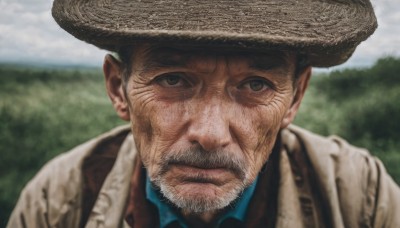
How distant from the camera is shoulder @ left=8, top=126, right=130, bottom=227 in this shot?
285 cm

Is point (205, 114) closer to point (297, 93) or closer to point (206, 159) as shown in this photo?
point (206, 159)

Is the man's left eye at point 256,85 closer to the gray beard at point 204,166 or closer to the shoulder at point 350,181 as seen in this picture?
the gray beard at point 204,166

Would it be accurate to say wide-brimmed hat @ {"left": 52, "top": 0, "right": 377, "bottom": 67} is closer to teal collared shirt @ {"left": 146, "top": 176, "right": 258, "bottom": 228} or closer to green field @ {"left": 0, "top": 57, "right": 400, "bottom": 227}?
teal collared shirt @ {"left": 146, "top": 176, "right": 258, "bottom": 228}

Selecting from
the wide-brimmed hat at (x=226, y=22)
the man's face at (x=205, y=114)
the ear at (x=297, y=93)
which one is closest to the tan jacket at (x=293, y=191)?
the ear at (x=297, y=93)

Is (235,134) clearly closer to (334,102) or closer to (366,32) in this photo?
(366,32)

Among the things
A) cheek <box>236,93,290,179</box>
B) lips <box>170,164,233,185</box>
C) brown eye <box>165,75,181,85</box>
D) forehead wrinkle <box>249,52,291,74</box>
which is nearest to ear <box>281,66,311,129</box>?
cheek <box>236,93,290,179</box>

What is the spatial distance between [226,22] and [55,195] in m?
1.62

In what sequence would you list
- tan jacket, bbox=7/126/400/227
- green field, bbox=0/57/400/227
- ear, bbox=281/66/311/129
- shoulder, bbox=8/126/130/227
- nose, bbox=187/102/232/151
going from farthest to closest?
green field, bbox=0/57/400/227, shoulder, bbox=8/126/130/227, tan jacket, bbox=7/126/400/227, ear, bbox=281/66/311/129, nose, bbox=187/102/232/151

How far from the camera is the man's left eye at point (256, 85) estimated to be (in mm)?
2223

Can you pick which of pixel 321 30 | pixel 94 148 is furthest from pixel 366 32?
pixel 94 148

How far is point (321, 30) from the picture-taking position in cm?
201

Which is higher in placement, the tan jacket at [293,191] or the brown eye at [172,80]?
the brown eye at [172,80]

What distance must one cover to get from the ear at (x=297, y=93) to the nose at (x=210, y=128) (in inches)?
22.2

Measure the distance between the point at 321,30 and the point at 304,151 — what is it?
3.66 feet
